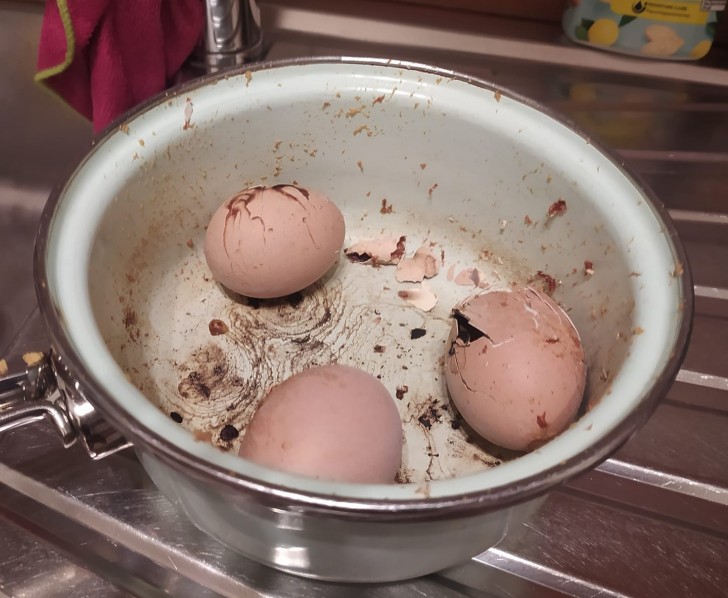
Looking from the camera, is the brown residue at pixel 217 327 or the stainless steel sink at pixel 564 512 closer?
the stainless steel sink at pixel 564 512

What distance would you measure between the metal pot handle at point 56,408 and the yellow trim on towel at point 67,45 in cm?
39

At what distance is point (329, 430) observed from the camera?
518 millimetres

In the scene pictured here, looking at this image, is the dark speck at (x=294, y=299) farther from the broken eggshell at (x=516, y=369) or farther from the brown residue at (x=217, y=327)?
the broken eggshell at (x=516, y=369)

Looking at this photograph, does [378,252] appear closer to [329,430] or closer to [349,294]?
[349,294]

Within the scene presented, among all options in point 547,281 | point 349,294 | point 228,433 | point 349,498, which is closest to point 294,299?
point 349,294

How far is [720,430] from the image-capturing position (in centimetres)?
70

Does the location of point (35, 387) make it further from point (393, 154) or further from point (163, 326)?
point (393, 154)

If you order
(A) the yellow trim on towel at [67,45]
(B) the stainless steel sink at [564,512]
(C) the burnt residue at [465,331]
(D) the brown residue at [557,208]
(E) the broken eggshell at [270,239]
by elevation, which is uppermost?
(A) the yellow trim on towel at [67,45]

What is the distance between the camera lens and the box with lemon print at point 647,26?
93cm

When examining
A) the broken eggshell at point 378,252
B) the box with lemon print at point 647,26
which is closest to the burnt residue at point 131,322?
the broken eggshell at point 378,252

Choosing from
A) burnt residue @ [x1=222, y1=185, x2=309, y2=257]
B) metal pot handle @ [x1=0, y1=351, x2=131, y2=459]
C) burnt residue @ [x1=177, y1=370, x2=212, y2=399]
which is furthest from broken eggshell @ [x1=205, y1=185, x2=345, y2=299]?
metal pot handle @ [x1=0, y1=351, x2=131, y2=459]

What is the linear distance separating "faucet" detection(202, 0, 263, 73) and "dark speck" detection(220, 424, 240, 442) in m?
0.55

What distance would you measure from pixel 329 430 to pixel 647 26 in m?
0.84

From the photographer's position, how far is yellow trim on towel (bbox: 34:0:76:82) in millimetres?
720
